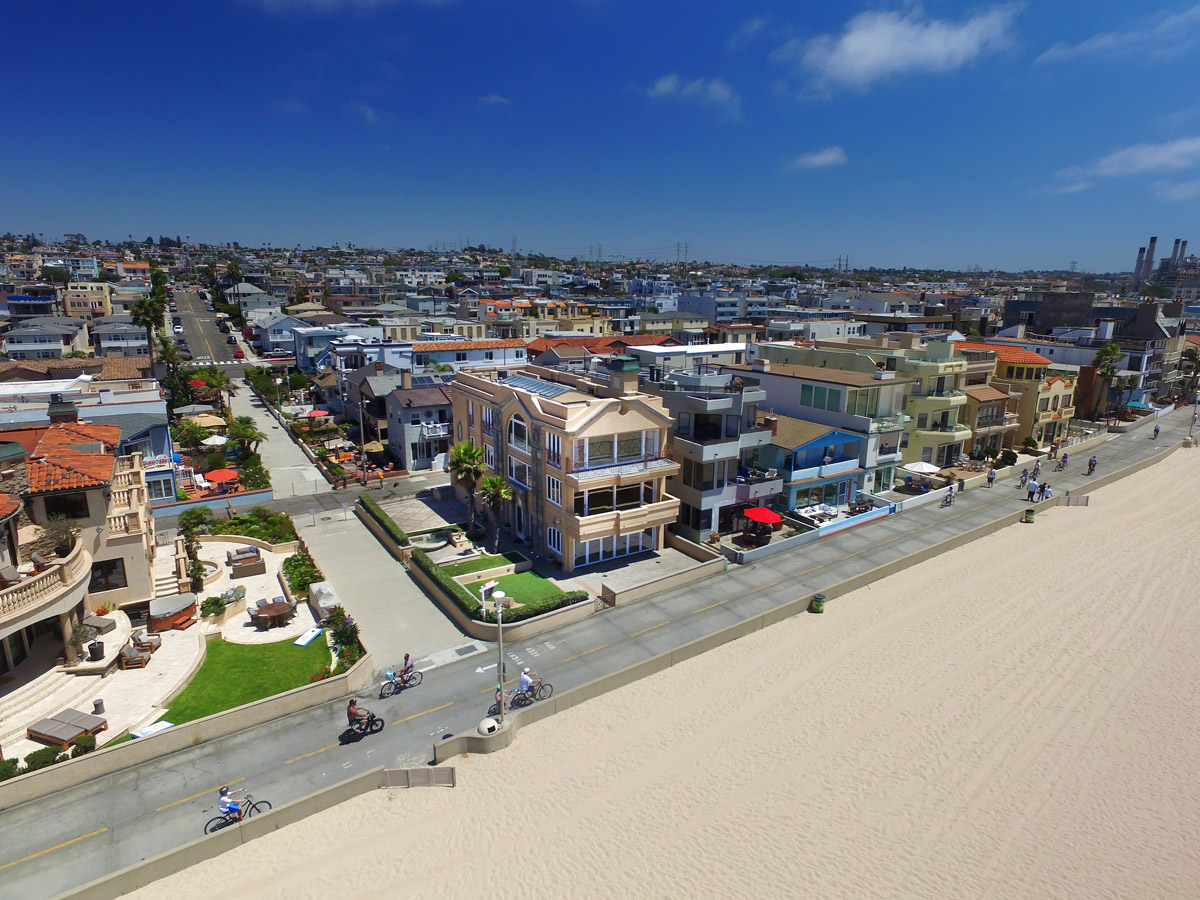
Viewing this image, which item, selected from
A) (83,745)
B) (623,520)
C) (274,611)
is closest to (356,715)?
(83,745)

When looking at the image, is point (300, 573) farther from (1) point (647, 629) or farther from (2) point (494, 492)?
(1) point (647, 629)

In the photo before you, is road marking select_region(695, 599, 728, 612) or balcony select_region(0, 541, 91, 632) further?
road marking select_region(695, 599, 728, 612)

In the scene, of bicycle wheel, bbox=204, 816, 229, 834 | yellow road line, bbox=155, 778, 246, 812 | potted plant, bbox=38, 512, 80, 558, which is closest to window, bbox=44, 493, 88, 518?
potted plant, bbox=38, 512, 80, 558

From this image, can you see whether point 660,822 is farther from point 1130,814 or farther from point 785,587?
point 785,587

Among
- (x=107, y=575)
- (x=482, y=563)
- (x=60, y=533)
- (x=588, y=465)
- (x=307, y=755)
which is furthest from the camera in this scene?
(x=482, y=563)

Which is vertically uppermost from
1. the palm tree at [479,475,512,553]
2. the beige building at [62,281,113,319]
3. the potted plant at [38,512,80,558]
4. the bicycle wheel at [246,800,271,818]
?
the beige building at [62,281,113,319]

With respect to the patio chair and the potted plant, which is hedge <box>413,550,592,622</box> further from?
the potted plant

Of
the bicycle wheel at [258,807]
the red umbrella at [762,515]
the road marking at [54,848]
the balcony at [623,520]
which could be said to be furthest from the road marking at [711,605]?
the road marking at [54,848]
